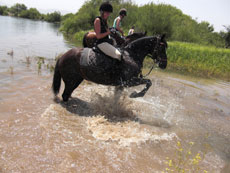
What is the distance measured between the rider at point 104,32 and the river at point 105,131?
1545 mm

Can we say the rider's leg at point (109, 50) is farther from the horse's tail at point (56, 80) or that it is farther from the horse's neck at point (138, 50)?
the horse's tail at point (56, 80)

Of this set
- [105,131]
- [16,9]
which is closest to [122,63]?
[105,131]

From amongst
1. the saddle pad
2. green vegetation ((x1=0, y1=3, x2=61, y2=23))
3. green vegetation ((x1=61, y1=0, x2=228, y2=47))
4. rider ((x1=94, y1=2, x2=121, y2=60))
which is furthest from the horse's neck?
green vegetation ((x1=0, y1=3, x2=61, y2=23))

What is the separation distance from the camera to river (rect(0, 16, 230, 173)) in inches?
122

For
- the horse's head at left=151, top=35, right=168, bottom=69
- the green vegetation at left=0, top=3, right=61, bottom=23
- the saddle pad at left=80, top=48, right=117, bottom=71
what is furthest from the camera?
the green vegetation at left=0, top=3, right=61, bottom=23

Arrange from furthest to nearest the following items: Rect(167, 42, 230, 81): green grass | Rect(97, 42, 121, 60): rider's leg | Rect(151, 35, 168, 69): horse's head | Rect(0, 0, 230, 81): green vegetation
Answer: Rect(0, 0, 230, 81): green vegetation, Rect(167, 42, 230, 81): green grass, Rect(151, 35, 168, 69): horse's head, Rect(97, 42, 121, 60): rider's leg

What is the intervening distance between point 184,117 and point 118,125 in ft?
7.56

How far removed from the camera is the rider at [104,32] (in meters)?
4.16

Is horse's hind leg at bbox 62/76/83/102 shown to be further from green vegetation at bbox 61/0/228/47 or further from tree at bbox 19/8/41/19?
tree at bbox 19/8/41/19

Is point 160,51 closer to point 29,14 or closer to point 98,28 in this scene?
point 98,28

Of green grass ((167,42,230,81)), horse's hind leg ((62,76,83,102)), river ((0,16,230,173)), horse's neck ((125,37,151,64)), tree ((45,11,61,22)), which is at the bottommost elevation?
river ((0,16,230,173))

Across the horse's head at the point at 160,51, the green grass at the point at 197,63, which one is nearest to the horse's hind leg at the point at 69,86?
the horse's head at the point at 160,51

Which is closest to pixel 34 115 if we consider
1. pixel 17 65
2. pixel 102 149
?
pixel 102 149

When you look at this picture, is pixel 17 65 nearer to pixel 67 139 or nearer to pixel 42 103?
pixel 42 103
